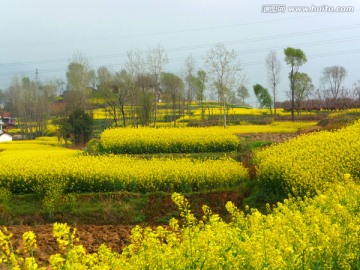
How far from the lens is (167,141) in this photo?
728 inches

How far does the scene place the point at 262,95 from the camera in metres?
59.9

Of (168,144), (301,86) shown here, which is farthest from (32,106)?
(168,144)

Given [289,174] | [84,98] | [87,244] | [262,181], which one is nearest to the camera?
[87,244]

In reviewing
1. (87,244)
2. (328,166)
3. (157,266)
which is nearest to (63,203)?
(87,244)

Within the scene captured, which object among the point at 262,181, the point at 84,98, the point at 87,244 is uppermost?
the point at 84,98

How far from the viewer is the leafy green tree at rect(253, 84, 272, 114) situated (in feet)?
193

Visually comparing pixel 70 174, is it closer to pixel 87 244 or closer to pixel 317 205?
pixel 87 244

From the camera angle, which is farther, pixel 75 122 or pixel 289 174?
pixel 75 122

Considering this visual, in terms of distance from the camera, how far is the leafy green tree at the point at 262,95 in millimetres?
58969

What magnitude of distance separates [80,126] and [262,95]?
34.2 meters

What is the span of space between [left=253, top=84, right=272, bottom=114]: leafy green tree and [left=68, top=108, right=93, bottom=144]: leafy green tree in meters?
32.4

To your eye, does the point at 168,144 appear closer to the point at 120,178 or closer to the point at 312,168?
the point at 120,178

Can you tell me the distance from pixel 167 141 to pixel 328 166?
9.37 m

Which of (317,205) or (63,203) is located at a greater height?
(317,205)
